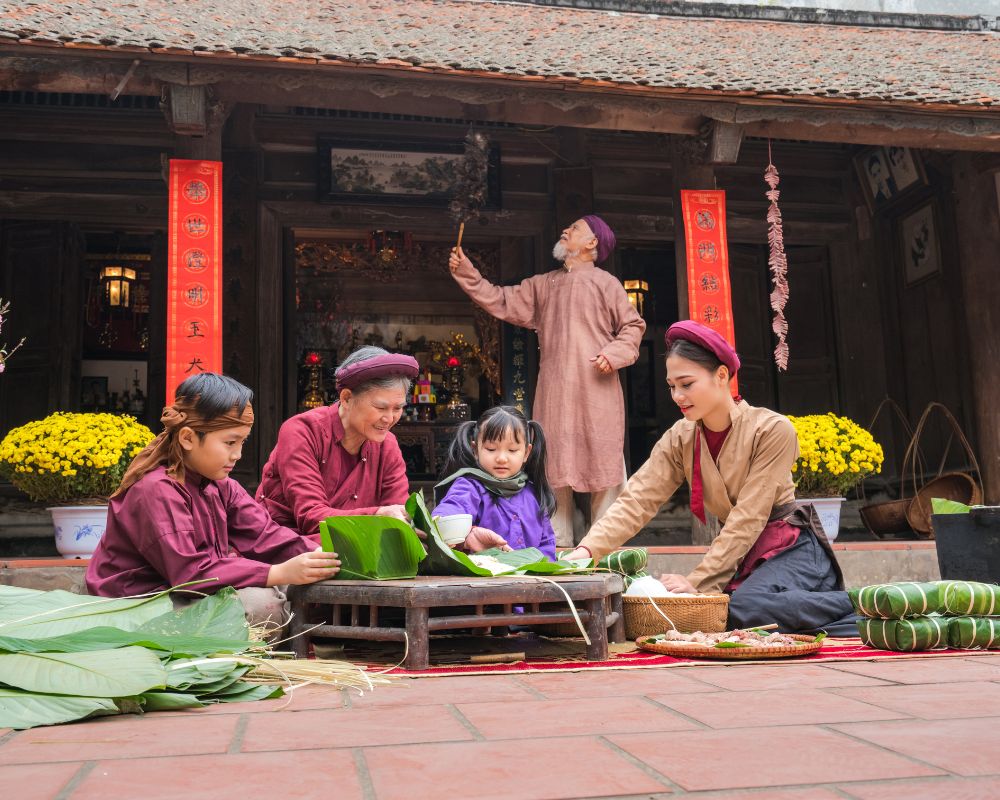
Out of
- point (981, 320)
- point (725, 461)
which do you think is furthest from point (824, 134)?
point (725, 461)

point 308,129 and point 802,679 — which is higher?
point 308,129

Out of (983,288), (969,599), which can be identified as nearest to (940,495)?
(983,288)

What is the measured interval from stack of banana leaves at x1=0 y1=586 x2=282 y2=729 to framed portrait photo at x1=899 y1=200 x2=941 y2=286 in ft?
25.0

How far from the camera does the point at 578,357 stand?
654 centimetres

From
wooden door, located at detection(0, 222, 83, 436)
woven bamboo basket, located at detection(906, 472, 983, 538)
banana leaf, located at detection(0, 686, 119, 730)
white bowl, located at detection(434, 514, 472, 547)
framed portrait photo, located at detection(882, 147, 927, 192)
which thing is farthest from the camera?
framed portrait photo, located at detection(882, 147, 927, 192)

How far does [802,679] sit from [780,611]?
3.49 ft

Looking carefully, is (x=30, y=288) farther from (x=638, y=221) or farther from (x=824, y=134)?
(x=824, y=134)

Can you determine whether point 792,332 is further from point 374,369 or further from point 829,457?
point 374,369

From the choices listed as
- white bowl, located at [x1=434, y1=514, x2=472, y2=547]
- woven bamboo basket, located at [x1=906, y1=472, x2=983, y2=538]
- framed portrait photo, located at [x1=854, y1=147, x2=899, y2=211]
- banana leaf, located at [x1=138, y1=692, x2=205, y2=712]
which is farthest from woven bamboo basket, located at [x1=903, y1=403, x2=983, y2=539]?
banana leaf, located at [x1=138, y1=692, x2=205, y2=712]

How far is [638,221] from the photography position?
8867 mm

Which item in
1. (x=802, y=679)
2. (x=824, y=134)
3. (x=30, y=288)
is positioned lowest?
(x=802, y=679)

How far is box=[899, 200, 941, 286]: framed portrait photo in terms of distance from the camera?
866cm

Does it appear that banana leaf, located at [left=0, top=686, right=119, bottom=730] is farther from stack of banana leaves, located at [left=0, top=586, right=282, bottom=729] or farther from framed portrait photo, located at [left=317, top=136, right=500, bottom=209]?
framed portrait photo, located at [left=317, top=136, right=500, bottom=209]

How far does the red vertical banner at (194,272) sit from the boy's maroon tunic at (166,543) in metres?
2.82
